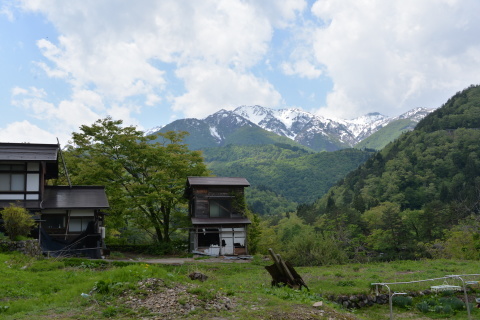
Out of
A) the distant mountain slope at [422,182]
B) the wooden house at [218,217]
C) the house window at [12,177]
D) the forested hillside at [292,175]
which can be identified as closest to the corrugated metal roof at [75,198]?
the house window at [12,177]

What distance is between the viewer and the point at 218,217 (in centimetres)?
3175

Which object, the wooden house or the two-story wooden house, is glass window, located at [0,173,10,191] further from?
the wooden house

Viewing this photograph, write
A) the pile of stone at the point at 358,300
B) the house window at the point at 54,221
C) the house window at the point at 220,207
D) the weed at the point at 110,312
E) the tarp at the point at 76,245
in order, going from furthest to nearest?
the house window at the point at 220,207
the house window at the point at 54,221
the tarp at the point at 76,245
the pile of stone at the point at 358,300
the weed at the point at 110,312

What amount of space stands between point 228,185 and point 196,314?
22.6 m

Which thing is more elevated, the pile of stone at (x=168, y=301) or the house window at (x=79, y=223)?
the house window at (x=79, y=223)

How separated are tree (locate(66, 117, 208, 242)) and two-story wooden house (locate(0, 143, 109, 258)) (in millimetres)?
5792

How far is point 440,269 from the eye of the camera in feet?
65.0

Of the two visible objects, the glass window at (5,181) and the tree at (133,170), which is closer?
the glass window at (5,181)

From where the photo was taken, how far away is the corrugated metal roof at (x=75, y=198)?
2439 centimetres

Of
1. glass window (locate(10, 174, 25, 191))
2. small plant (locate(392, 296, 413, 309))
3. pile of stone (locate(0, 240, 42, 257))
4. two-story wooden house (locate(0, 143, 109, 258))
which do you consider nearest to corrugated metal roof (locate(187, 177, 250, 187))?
two-story wooden house (locate(0, 143, 109, 258))

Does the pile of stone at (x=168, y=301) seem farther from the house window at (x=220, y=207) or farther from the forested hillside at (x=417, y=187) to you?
the forested hillside at (x=417, y=187)

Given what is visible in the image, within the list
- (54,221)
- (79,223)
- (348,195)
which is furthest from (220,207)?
(348,195)

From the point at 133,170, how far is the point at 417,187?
74565mm

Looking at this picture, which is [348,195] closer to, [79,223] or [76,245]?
[79,223]
